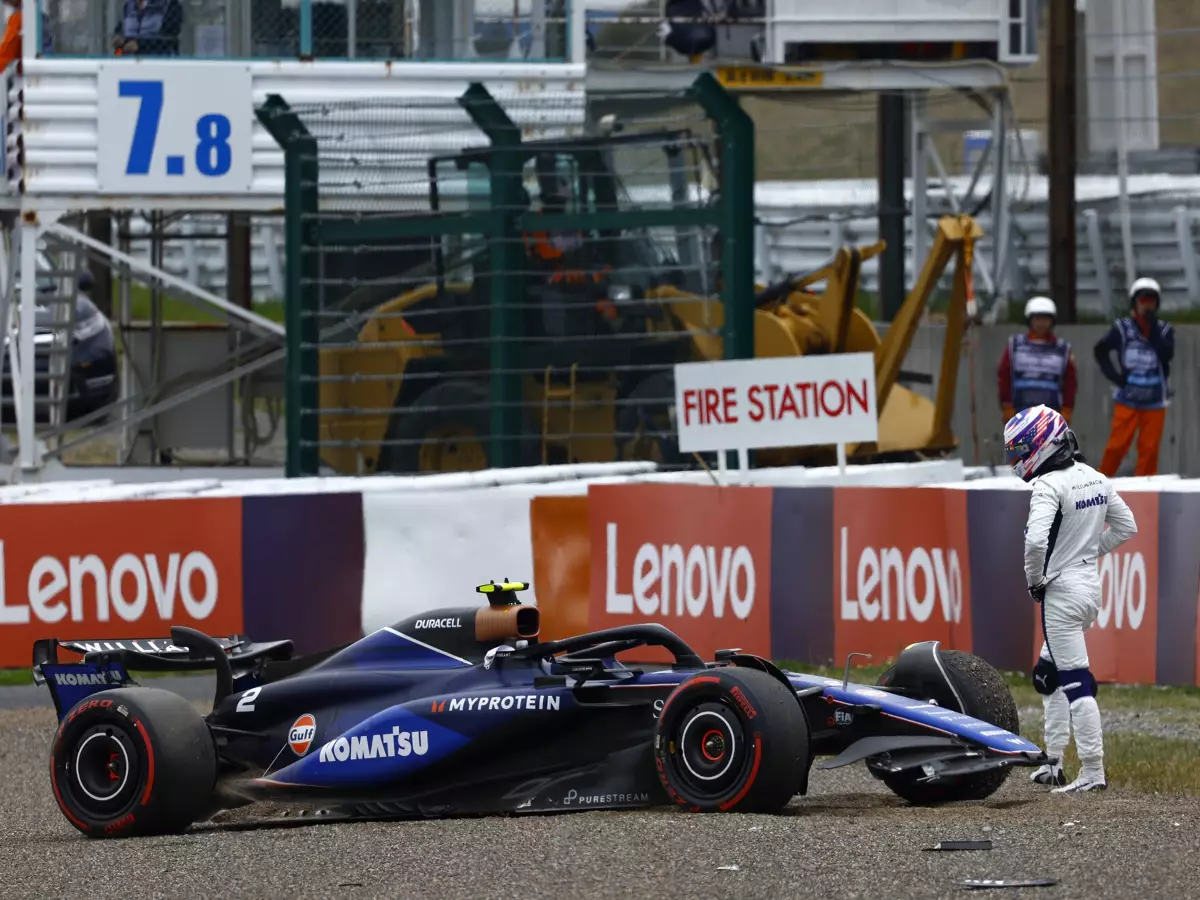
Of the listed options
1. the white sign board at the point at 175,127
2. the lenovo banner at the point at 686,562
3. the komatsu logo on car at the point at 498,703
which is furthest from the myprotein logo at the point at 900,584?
the white sign board at the point at 175,127

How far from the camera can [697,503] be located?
527 inches

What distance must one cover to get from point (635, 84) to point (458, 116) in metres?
6.59

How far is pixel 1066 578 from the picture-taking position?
349 inches

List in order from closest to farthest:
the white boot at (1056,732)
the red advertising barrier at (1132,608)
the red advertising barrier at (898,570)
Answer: the white boot at (1056,732)
the red advertising barrier at (1132,608)
the red advertising barrier at (898,570)

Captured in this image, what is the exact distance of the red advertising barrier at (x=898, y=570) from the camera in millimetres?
12297

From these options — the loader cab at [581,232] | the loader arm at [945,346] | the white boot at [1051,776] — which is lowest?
the white boot at [1051,776]

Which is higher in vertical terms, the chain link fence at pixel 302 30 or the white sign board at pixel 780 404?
the chain link fence at pixel 302 30

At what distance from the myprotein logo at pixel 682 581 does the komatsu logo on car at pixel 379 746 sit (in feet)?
16.6

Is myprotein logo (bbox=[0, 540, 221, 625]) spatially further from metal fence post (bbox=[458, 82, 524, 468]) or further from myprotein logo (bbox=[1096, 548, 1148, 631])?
myprotein logo (bbox=[1096, 548, 1148, 631])

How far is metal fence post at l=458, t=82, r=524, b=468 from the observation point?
16.7 metres

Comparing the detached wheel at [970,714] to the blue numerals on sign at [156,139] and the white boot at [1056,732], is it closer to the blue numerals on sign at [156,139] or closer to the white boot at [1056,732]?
the white boot at [1056,732]

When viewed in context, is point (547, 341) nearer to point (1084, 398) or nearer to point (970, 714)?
point (1084, 398)

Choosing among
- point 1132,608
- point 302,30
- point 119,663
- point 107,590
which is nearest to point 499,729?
point 119,663

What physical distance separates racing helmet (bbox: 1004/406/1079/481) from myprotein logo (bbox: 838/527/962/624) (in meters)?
3.33
